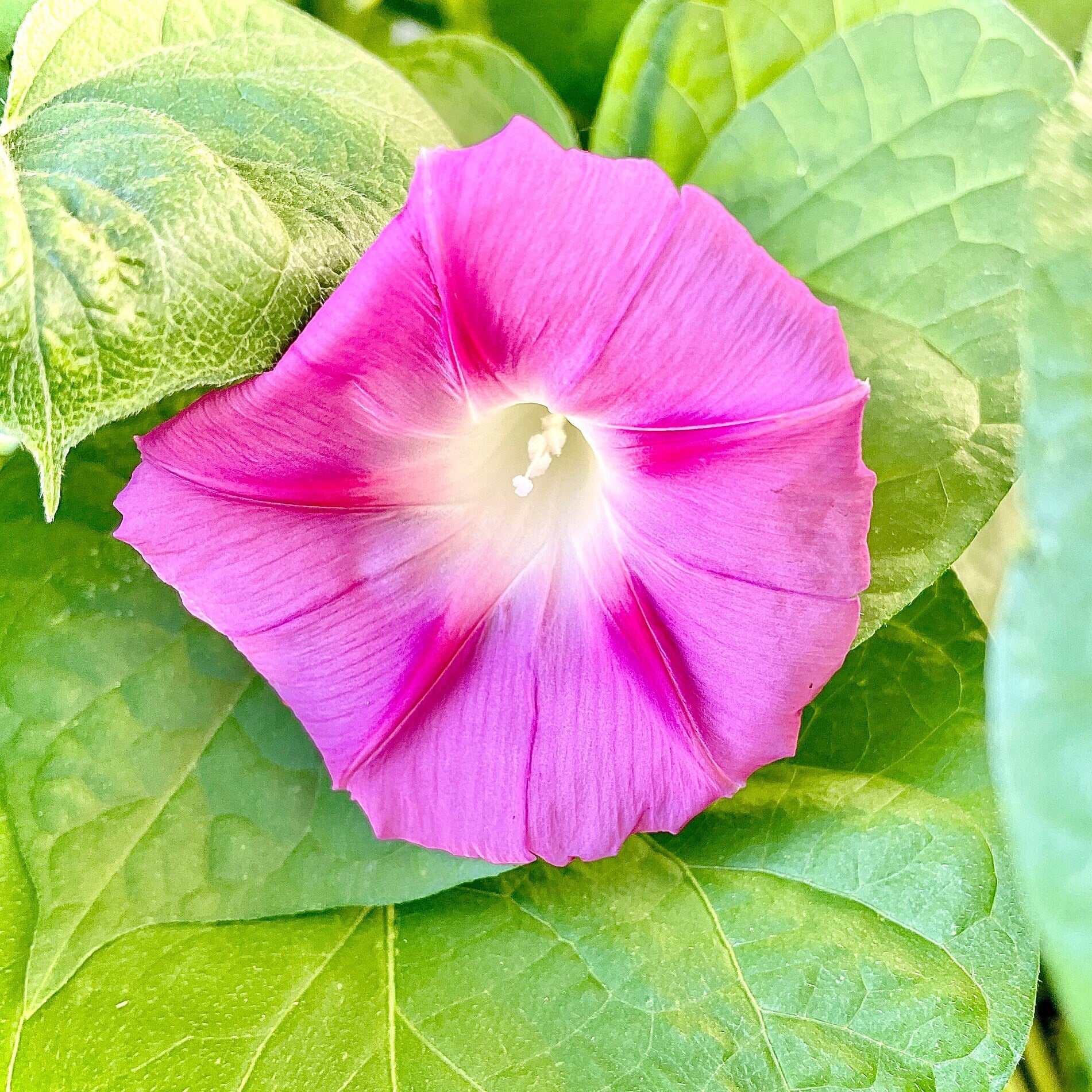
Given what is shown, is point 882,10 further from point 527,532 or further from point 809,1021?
point 809,1021

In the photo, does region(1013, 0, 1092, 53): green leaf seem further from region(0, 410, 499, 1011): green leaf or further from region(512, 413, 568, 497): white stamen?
region(0, 410, 499, 1011): green leaf

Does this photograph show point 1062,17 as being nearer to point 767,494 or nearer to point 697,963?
point 767,494

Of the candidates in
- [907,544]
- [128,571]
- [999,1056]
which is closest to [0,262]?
[128,571]

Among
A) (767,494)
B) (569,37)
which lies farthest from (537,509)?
(569,37)

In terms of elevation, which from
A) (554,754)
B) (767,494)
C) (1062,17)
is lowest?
(554,754)

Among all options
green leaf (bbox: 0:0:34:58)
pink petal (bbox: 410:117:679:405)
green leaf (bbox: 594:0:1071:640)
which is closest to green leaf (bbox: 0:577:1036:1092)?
green leaf (bbox: 594:0:1071:640)
